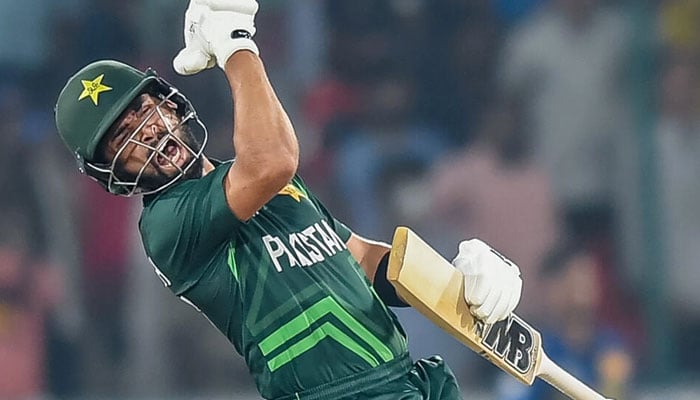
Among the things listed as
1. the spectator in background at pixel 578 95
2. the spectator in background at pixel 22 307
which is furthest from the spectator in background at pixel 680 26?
the spectator in background at pixel 22 307

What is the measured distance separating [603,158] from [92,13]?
2250mm

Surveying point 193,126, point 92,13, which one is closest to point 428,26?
point 92,13

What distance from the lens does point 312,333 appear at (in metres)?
2.98

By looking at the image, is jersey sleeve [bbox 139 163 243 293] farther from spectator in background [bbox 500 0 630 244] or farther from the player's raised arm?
spectator in background [bbox 500 0 630 244]

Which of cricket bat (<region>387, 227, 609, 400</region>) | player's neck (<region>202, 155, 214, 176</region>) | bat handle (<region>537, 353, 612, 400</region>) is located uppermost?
cricket bat (<region>387, 227, 609, 400</region>)

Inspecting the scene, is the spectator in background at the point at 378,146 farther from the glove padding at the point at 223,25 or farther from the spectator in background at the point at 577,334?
the glove padding at the point at 223,25

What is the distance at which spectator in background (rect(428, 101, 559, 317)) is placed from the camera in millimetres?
6184

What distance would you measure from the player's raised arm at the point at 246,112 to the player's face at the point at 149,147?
12cm

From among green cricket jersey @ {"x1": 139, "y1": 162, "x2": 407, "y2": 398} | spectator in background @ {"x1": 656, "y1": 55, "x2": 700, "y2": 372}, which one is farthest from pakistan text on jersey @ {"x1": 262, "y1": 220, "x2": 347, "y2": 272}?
spectator in background @ {"x1": 656, "y1": 55, "x2": 700, "y2": 372}

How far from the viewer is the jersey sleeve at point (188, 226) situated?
292 cm

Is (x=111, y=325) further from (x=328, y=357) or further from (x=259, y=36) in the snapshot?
(x=328, y=357)

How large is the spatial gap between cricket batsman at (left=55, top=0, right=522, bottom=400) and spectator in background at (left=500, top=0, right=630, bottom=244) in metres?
3.38

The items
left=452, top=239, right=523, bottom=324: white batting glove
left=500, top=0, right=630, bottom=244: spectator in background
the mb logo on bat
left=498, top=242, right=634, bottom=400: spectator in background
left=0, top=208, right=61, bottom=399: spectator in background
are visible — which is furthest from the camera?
left=500, top=0, right=630, bottom=244: spectator in background

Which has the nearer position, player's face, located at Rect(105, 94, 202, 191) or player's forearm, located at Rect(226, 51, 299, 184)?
player's forearm, located at Rect(226, 51, 299, 184)
